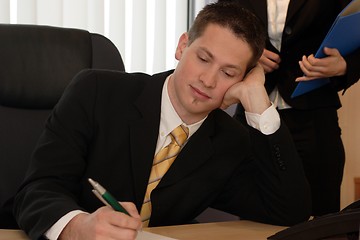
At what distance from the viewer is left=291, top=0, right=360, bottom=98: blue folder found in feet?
5.52

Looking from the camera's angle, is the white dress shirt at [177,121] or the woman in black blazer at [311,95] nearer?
the white dress shirt at [177,121]

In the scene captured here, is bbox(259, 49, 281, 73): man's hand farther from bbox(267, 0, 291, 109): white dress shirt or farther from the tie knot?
the tie knot

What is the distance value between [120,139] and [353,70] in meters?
0.78

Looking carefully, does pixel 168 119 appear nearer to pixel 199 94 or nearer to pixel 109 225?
pixel 199 94

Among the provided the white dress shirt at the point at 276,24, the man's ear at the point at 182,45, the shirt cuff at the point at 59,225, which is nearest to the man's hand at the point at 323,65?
the white dress shirt at the point at 276,24

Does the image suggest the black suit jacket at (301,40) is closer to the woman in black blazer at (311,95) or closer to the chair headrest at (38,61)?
the woman in black blazer at (311,95)

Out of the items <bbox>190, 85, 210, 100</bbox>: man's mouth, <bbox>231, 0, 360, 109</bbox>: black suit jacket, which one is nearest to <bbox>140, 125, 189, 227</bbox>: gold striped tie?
<bbox>190, 85, 210, 100</bbox>: man's mouth

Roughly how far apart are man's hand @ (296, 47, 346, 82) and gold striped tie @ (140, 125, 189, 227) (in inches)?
18.3

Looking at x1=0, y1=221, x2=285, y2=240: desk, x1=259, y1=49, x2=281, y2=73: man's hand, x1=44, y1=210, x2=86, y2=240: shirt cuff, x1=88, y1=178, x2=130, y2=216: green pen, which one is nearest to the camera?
x1=88, y1=178, x2=130, y2=216: green pen

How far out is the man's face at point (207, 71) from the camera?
5.32 feet

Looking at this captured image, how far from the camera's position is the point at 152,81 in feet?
5.72

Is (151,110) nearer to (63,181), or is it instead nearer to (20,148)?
(63,181)

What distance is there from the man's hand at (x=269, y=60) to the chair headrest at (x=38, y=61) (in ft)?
1.75

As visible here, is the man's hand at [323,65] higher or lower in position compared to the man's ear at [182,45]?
lower
